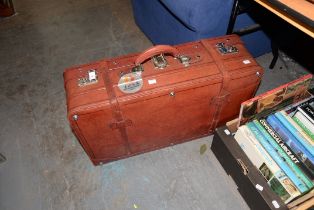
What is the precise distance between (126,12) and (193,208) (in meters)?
Result: 1.76

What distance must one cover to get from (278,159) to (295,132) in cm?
15

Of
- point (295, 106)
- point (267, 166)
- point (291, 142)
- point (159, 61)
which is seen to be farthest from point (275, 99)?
point (159, 61)

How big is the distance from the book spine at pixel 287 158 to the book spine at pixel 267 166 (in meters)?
0.04

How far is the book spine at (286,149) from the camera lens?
3.16 feet

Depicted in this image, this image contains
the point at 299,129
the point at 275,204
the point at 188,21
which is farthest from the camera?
the point at 188,21

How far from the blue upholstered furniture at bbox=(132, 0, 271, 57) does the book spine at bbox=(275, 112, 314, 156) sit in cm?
55

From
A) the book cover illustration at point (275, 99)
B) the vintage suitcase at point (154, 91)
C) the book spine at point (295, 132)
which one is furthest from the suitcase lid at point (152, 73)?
the book spine at point (295, 132)

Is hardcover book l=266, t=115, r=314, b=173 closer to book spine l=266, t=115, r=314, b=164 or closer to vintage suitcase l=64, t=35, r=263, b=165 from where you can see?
book spine l=266, t=115, r=314, b=164

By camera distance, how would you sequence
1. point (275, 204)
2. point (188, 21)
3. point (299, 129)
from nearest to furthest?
point (275, 204) < point (299, 129) < point (188, 21)

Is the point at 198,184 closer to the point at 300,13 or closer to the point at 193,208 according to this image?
the point at 193,208

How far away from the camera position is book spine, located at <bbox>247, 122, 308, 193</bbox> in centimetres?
95

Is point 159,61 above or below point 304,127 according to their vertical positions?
above

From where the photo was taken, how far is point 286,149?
40.6 inches

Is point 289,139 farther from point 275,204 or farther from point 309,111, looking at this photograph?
point 275,204
